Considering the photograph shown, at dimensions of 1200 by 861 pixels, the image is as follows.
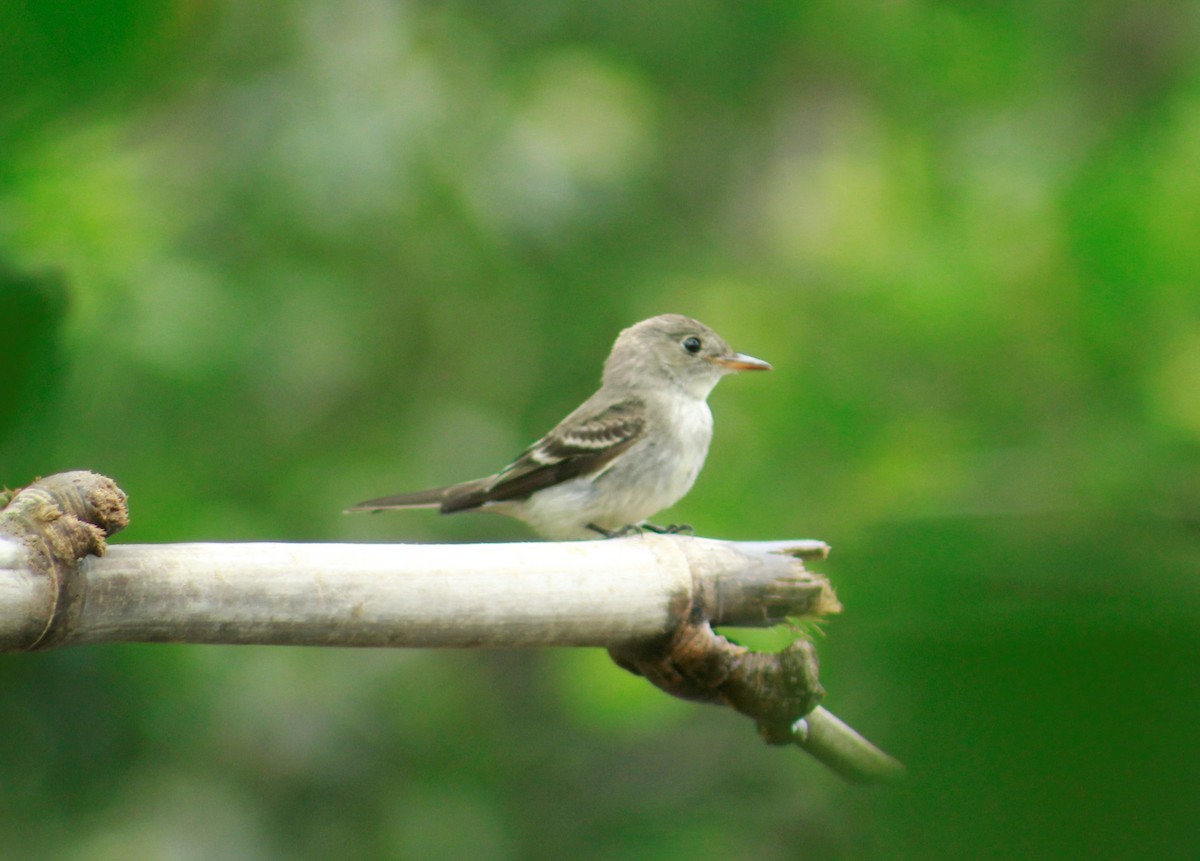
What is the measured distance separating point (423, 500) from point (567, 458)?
0.49 metres

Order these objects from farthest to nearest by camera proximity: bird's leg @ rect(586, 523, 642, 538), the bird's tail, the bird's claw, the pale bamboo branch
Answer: the bird's tail
bird's leg @ rect(586, 523, 642, 538)
the bird's claw
the pale bamboo branch

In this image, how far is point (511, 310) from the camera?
20.0 feet

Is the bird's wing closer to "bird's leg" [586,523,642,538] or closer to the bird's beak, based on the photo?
"bird's leg" [586,523,642,538]

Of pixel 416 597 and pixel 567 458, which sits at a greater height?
pixel 567 458

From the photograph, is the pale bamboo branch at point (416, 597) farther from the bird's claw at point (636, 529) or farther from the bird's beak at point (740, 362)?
the bird's beak at point (740, 362)

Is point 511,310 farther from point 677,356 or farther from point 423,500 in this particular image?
point 423,500

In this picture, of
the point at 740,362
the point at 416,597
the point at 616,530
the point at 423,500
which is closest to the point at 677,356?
the point at 740,362

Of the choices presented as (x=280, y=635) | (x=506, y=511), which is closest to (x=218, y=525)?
(x=506, y=511)

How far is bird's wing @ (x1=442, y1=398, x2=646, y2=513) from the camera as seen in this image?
439 cm

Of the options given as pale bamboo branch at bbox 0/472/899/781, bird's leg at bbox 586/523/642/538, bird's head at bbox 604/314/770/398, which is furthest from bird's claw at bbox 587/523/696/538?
pale bamboo branch at bbox 0/472/899/781

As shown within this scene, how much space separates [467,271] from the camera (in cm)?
Answer: 578

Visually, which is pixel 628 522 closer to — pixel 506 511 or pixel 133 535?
pixel 506 511

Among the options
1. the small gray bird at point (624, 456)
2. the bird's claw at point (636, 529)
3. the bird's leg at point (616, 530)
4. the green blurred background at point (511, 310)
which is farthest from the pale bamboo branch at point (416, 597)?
the small gray bird at point (624, 456)

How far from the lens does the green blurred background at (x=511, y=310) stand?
6.55 ft
